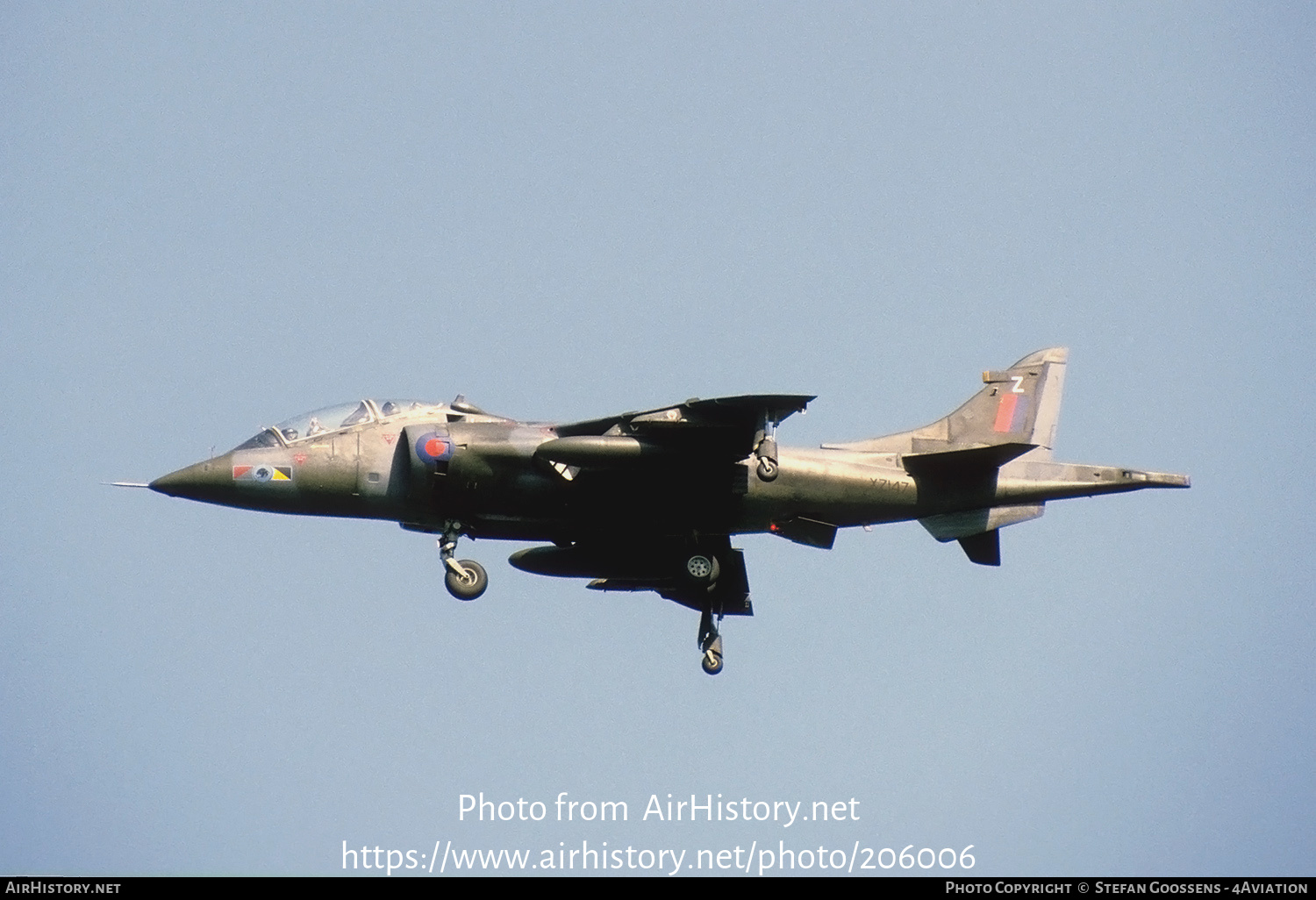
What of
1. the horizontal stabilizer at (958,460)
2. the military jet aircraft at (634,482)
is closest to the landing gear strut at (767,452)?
the military jet aircraft at (634,482)

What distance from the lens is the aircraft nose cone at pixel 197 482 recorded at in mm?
24969

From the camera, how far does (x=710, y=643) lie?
27031 millimetres

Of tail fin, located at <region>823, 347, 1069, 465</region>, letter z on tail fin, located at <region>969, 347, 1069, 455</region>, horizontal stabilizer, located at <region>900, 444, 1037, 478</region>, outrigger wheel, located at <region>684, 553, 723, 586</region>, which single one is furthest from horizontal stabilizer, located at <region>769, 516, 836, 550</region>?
letter z on tail fin, located at <region>969, 347, 1069, 455</region>

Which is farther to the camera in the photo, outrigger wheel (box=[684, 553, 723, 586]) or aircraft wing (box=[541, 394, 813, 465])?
outrigger wheel (box=[684, 553, 723, 586])

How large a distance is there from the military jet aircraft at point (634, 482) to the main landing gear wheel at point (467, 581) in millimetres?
22

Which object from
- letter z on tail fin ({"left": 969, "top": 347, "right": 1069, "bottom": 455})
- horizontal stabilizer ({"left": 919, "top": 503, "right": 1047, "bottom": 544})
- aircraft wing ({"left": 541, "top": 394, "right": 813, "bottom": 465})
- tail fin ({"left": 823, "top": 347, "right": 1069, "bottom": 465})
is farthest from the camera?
letter z on tail fin ({"left": 969, "top": 347, "right": 1069, "bottom": 455})

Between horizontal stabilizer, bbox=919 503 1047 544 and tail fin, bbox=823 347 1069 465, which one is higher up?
tail fin, bbox=823 347 1069 465

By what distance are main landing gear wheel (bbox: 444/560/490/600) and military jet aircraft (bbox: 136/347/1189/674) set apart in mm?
22

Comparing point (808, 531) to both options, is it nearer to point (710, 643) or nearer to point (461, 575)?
point (710, 643)

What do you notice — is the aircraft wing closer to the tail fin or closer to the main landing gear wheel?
the main landing gear wheel

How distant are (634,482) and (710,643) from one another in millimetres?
3247

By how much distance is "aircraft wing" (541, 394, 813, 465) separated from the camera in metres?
24.0
